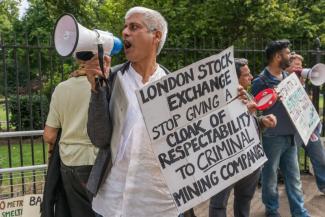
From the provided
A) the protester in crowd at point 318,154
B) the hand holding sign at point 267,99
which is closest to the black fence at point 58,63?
the protester in crowd at point 318,154

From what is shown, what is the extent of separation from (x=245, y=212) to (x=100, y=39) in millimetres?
2619

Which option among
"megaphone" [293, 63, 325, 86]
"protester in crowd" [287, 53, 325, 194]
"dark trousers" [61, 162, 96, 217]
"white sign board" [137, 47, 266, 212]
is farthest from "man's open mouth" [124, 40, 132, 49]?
"protester in crowd" [287, 53, 325, 194]

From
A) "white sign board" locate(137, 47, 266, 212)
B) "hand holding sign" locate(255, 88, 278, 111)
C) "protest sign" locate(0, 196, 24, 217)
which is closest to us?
"white sign board" locate(137, 47, 266, 212)

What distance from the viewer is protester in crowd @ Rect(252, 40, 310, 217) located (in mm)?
4520

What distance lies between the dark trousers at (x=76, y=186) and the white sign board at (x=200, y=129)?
1112 millimetres

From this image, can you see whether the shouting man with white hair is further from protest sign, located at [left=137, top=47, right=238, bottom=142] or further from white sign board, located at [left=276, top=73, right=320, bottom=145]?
white sign board, located at [left=276, top=73, right=320, bottom=145]

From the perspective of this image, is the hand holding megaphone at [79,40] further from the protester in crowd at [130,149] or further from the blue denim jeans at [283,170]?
the blue denim jeans at [283,170]

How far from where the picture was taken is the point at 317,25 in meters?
12.4

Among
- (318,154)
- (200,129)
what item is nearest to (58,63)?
(318,154)

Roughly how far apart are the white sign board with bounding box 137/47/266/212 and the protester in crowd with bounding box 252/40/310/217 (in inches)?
75.8

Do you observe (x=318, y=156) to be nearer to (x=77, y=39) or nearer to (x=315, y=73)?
(x=315, y=73)

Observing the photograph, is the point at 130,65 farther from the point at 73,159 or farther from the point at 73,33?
the point at 73,159

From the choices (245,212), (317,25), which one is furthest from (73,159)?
(317,25)

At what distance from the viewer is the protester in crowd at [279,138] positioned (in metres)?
4.52
